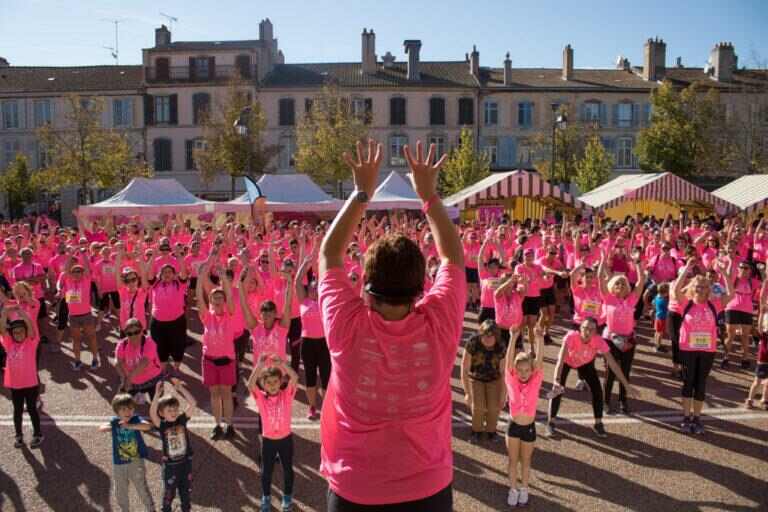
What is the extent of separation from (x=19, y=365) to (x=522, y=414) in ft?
16.0

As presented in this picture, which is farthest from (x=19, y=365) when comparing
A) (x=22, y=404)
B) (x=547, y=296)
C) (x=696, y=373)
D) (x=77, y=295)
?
(x=547, y=296)

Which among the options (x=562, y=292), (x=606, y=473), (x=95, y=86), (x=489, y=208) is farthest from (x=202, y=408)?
(x=95, y=86)

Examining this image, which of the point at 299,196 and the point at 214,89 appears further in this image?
the point at 214,89

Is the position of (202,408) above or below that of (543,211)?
below

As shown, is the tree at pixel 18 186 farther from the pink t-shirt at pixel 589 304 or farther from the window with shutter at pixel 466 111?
the pink t-shirt at pixel 589 304

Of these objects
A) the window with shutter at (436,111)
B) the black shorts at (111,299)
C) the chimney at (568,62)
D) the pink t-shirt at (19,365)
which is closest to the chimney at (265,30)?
the window with shutter at (436,111)

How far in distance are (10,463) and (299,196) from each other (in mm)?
17146

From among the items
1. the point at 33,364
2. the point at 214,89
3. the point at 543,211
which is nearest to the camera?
the point at 33,364

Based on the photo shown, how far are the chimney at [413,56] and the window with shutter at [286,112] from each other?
299 inches

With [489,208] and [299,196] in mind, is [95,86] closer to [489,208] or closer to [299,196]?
[299,196]

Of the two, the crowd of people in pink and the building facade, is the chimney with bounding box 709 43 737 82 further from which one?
the crowd of people in pink

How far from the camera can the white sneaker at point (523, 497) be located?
5367mm

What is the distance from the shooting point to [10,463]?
20.6ft

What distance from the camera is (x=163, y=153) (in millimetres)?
41531
